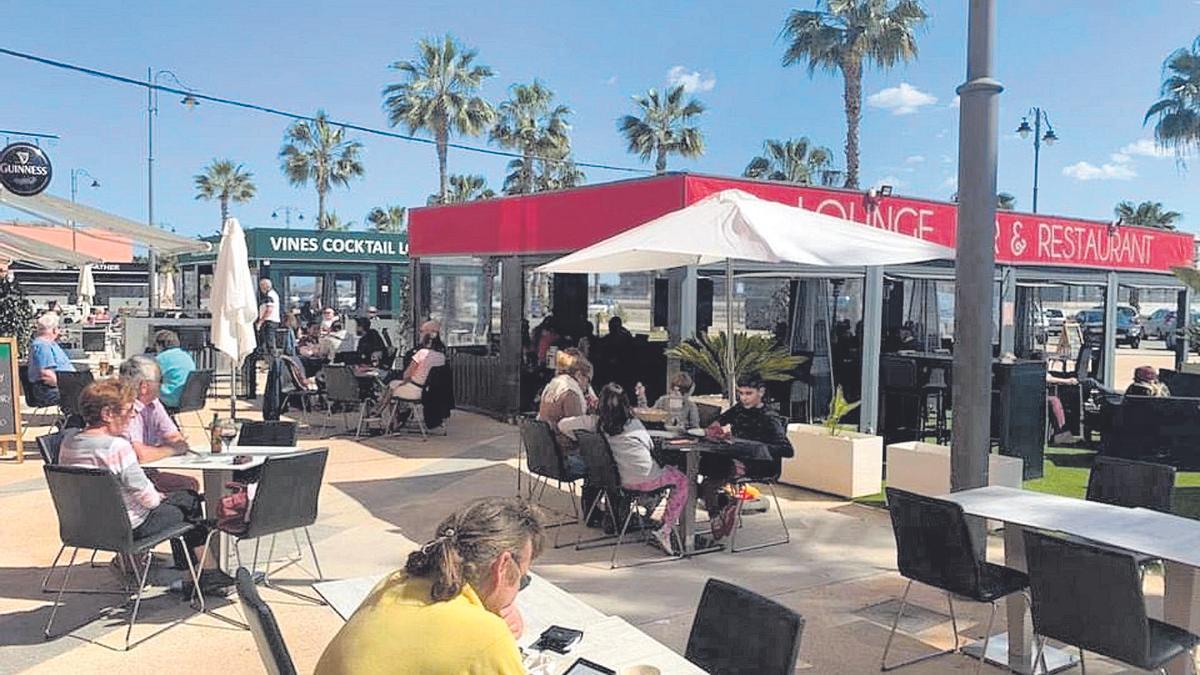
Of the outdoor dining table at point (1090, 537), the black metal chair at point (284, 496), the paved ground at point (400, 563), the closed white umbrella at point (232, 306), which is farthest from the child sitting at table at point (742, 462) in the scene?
the closed white umbrella at point (232, 306)

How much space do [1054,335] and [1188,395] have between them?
13.7 m

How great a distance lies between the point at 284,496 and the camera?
15.3 ft

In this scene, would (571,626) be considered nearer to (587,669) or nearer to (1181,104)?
(587,669)

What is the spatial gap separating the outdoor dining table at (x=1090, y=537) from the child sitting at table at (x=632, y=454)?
1.82 m

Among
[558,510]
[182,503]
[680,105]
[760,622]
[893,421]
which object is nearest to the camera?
[760,622]

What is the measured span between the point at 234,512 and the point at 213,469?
25 cm

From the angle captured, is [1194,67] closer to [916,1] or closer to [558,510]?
[916,1]

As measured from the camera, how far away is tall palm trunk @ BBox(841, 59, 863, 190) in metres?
24.1

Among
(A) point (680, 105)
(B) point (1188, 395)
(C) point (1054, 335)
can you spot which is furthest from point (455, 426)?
(A) point (680, 105)

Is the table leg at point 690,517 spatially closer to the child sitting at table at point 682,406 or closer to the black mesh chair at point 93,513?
the child sitting at table at point 682,406

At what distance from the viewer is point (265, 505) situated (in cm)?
457

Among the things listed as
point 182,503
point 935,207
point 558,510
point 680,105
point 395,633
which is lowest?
point 558,510

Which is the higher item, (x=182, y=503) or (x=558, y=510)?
(x=182, y=503)

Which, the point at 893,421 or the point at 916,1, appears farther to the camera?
the point at 916,1
